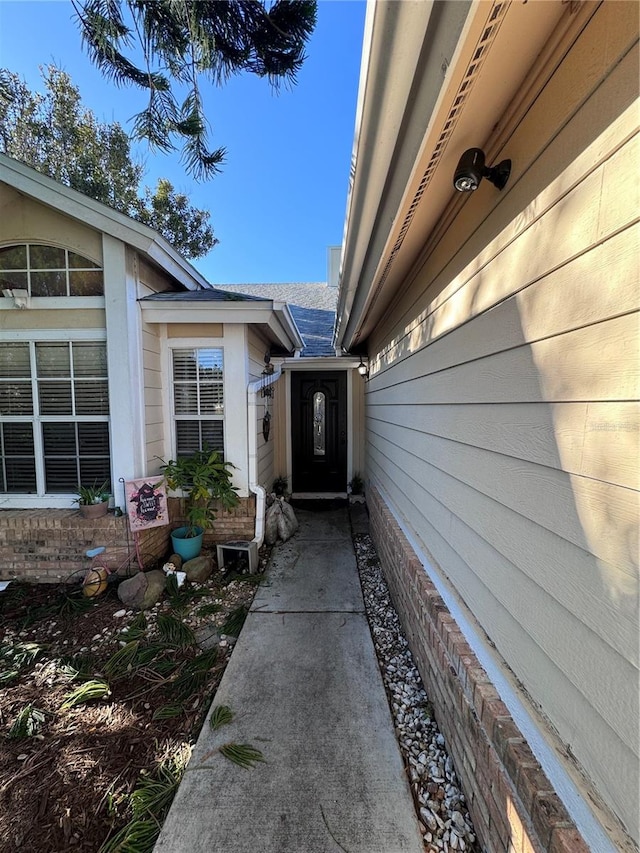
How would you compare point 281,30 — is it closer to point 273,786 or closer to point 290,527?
point 290,527

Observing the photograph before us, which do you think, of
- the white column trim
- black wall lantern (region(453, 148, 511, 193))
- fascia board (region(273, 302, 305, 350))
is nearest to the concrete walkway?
the white column trim

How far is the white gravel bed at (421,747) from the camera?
1.49 meters

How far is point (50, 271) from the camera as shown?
3.71 m

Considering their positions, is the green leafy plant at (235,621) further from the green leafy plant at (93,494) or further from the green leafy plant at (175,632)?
the green leafy plant at (93,494)

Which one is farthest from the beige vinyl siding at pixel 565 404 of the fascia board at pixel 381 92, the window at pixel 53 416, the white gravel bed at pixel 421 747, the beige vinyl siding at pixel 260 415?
the window at pixel 53 416

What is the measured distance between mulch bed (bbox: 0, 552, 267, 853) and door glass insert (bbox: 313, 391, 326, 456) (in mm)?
3502

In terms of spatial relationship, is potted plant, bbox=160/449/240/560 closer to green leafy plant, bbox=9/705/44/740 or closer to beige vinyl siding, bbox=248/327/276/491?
beige vinyl siding, bbox=248/327/276/491

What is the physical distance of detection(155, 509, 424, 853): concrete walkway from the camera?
147 centimetres

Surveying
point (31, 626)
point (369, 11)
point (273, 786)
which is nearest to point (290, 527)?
point (31, 626)

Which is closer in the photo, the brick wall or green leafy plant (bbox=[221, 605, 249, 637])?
the brick wall

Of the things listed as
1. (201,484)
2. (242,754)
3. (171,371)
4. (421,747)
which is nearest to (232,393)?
(171,371)

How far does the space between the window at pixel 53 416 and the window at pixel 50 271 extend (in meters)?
0.56

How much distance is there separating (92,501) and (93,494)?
77 mm

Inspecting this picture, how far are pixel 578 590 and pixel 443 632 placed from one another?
1.03m
